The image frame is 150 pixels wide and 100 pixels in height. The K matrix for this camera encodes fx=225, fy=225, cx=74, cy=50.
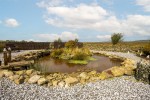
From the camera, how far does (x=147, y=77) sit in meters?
9.93

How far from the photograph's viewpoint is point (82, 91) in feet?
27.9

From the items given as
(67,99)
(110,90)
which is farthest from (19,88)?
(110,90)

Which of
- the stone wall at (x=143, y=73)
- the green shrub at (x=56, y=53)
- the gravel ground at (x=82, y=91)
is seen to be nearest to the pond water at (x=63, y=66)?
the gravel ground at (x=82, y=91)

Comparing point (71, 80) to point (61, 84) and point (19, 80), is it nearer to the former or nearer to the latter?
point (61, 84)

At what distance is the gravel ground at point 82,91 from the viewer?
787 centimetres

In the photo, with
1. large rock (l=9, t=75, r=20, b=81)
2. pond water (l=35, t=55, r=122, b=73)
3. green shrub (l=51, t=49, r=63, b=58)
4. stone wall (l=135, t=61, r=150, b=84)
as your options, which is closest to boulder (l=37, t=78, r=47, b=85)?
large rock (l=9, t=75, r=20, b=81)

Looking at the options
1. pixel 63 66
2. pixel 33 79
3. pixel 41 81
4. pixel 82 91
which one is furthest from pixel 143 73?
pixel 63 66

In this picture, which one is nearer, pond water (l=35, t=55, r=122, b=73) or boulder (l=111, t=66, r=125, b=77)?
boulder (l=111, t=66, r=125, b=77)

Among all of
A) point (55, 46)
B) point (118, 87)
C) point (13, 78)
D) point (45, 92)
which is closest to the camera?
point (45, 92)

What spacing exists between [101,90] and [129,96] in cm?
110

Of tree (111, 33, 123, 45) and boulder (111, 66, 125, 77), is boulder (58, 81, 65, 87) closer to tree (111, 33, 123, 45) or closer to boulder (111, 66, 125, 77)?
boulder (111, 66, 125, 77)

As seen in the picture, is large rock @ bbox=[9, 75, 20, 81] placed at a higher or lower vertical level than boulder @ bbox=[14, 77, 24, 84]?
higher

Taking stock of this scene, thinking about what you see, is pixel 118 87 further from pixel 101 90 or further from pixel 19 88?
pixel 19 88

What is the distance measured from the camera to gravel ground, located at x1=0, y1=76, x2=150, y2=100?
7.87 m
